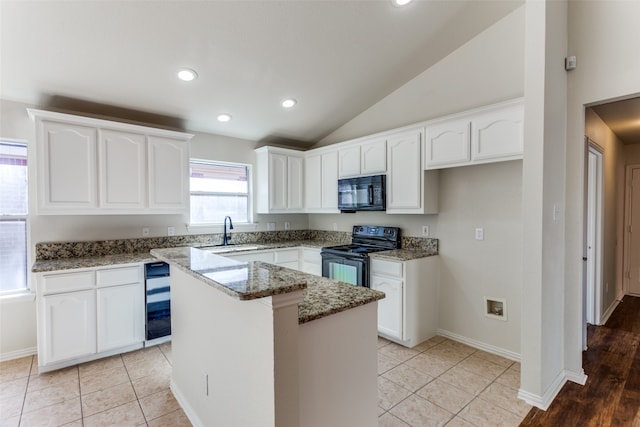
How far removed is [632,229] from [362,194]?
431 centimetres

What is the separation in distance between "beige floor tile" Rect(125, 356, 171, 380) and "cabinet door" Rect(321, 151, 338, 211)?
2.57 m

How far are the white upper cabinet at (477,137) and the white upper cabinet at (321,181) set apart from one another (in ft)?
4.57

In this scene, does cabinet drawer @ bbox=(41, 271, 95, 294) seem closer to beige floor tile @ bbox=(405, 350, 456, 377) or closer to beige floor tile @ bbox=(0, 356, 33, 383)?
beige floor tile @ bbox=(0, 356, 33, 383)

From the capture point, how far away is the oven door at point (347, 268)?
337cm

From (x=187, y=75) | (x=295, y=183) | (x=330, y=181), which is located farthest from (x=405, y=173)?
(x=187, y=75)

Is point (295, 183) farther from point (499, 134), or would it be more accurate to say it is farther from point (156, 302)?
point (499, 134)

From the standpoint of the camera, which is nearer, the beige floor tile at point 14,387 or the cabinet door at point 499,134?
the beige floor tile at point 14,387

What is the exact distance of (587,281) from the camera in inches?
138

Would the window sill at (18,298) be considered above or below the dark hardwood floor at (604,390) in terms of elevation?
above

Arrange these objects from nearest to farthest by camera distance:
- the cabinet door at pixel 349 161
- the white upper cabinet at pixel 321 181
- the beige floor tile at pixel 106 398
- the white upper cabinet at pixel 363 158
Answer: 1. the beige floor tile at pixel 106 398
2. the white upper cabinet at pixel 363 158
3. the cabinet door at pixel 349 161
4. the white upper cabinet at pixel 321 181

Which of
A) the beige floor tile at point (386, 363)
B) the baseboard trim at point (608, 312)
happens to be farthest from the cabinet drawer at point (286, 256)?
the baseboard trim at point (608, 312)

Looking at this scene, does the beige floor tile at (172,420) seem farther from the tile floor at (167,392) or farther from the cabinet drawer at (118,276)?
the cabinet drawer at (118,276)

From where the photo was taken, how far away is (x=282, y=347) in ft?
3.93

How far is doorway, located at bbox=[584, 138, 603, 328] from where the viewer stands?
3.54 m
